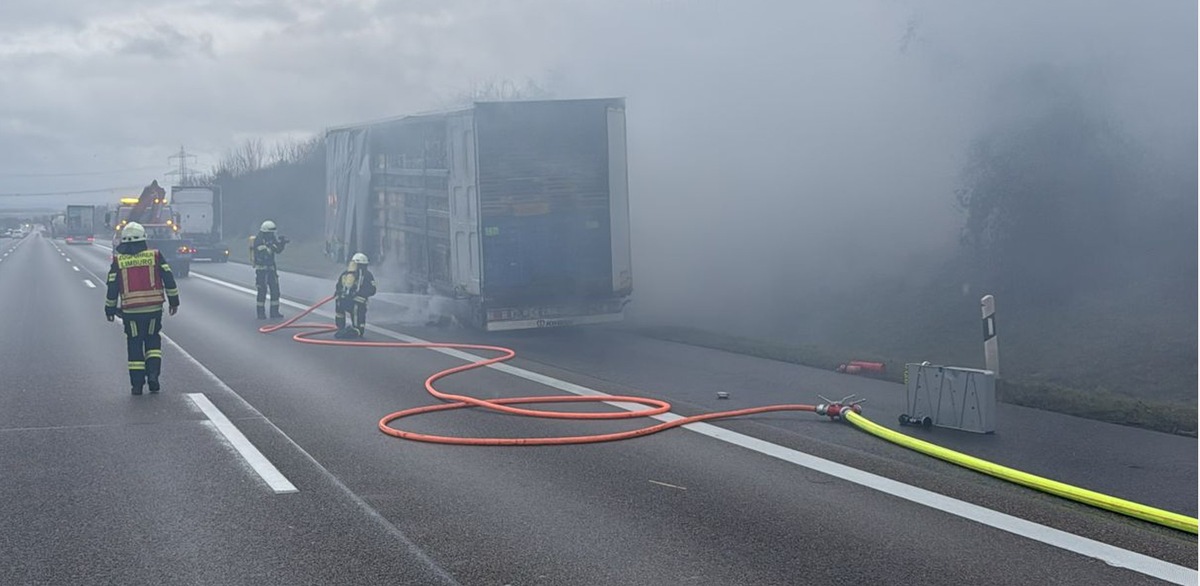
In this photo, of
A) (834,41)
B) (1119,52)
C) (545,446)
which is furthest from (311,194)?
(545,446)

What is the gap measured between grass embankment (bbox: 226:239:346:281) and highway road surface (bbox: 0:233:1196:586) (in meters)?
24.8

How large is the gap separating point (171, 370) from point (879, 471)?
856 centimetres

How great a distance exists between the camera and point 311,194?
223 feet

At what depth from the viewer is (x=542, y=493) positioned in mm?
7336

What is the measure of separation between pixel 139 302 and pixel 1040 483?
811 centimetres

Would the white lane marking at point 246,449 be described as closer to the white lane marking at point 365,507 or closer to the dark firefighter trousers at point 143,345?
the white lane marking at point 365,507

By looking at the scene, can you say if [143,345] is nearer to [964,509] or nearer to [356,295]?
[356,295]

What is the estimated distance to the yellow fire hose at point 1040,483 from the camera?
6.54 m

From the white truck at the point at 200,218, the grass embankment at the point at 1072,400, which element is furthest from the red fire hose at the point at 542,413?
the white truck at the point at 200,218

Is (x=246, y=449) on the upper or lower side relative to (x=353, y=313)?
lower

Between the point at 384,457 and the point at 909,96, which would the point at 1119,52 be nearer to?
the point at 909,96

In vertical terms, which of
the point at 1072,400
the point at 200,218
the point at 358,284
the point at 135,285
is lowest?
the point at 1072,400

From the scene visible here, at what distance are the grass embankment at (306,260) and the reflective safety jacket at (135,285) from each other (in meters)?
23.2

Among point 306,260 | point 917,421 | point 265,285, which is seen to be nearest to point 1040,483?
point 917,421
